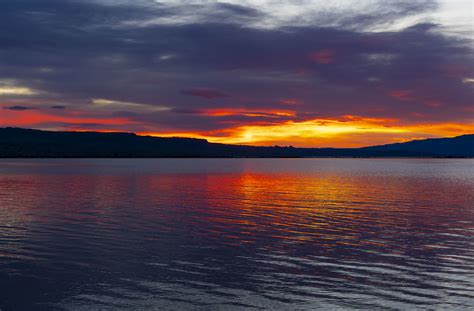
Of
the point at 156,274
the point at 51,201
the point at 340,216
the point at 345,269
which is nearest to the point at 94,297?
the point at 156,274

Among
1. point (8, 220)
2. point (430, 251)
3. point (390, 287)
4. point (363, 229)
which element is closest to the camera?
point (390, 287)

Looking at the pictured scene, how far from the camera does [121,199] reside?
61719 millimetres

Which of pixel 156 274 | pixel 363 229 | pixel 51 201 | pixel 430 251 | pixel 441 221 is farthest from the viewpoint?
pixel 51 201

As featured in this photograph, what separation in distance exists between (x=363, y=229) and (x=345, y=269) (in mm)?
→ 14229

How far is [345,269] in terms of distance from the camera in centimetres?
2500

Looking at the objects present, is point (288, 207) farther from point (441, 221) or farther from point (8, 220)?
point (8, 220)

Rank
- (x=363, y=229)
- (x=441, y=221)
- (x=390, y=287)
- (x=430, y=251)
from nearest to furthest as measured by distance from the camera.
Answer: (x=390, y=287) < (x=430, y=251) < (x=363, y=229) < (x=441, y=221)

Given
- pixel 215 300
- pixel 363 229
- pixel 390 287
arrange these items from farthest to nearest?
pixel 363 229
pixel 390 287
pixel 215 300

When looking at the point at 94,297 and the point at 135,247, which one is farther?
the point at 135,247

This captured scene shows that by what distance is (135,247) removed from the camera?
3022 cm

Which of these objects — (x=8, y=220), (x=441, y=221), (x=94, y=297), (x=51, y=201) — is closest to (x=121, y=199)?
(x=51, y=201)

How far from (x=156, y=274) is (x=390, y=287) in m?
11.3

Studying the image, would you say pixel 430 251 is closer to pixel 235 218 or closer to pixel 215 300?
pixel 215 300

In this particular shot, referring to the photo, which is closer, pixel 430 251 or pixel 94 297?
pixel 94 297
